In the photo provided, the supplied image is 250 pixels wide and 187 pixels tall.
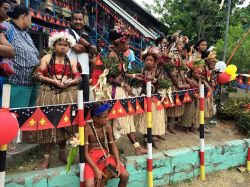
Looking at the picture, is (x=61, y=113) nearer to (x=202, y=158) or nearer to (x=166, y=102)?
(x=166, y=102)

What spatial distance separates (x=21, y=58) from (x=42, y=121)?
35.3 inches

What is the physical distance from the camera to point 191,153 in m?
4.88

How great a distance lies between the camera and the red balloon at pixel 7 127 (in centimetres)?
265

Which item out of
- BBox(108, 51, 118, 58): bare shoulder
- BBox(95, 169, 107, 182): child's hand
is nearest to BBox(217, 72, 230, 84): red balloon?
BBox(108, 51, 118, 58): bare shoulder

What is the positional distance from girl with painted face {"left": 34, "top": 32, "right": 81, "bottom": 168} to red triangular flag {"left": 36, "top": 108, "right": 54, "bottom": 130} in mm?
382

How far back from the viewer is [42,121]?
3.44 metres

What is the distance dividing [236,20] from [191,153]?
42.3ft

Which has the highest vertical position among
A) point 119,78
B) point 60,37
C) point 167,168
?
point 60,37

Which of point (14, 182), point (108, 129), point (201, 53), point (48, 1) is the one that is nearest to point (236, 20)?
point (48, 1)

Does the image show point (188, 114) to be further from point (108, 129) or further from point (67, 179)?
point (67, 179)

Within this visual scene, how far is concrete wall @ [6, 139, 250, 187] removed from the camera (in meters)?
3.61

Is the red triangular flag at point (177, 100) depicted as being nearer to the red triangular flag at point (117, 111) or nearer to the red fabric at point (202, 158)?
the red fabric at point (202, 158)

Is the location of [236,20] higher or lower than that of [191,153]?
higher

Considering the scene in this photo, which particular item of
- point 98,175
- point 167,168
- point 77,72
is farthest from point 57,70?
point 167,168
